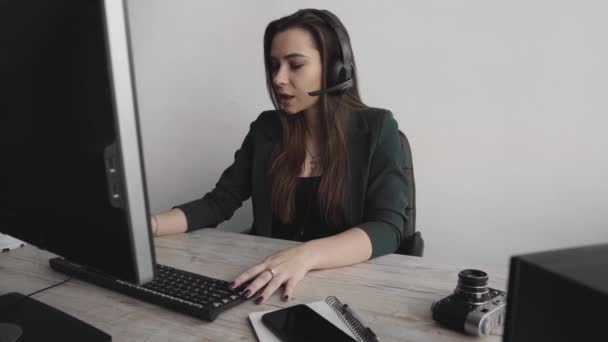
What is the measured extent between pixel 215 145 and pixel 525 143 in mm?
1288

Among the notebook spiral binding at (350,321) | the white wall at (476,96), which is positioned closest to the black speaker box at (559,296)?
the notebook spiral binding at (350,321)

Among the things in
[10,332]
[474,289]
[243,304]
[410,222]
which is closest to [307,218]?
[410,222]

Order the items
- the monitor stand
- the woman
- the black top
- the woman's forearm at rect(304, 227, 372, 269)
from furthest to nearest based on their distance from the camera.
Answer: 1. the black top
2. the woman
3. the woman's forearm at rect(304, 227, 372, 269)
4. the monitor stand

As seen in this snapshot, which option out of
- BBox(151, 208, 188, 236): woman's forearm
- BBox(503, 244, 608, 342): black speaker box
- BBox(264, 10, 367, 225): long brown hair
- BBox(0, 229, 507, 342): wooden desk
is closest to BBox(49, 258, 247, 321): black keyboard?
BBox(0, 229, 507, 342): wooden desk

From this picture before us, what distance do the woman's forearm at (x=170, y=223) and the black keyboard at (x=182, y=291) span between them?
277mm

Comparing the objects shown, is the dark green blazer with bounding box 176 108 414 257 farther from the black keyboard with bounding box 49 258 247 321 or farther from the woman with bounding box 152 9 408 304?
the black keyboard with bounding box 49 258 247 321

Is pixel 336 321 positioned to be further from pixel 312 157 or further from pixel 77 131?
pixel 312 157

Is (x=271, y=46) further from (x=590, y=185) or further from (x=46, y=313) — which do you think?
(x=590, y=185)

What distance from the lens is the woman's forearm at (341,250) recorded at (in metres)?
0.88

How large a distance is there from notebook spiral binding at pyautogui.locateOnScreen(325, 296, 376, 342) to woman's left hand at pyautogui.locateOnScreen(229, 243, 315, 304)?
0.27 feet

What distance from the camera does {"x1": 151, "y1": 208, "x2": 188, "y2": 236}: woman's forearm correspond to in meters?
1.14

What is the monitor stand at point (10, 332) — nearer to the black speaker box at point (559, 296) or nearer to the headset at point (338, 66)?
the black speaker box at point (559, 296)

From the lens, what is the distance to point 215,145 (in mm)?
2088

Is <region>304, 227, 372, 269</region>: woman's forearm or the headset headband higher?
the headset headband
